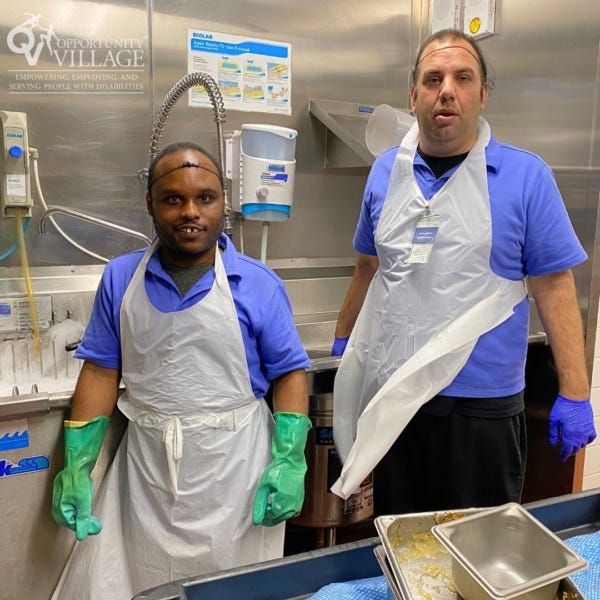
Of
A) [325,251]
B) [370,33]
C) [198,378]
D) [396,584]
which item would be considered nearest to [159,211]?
[198,378]

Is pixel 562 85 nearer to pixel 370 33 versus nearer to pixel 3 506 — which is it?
pixel 370 33

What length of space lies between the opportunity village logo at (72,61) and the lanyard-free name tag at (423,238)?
3.89ft

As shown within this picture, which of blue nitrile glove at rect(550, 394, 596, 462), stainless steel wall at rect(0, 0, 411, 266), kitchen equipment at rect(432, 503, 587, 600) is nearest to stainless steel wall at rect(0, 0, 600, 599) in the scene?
stainless steel wall at rect(0, 0, 411, 266)

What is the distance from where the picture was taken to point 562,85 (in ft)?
6.23

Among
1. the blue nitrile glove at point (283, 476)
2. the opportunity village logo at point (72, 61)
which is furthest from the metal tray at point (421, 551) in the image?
the opportunity village logo at point (72, 61)

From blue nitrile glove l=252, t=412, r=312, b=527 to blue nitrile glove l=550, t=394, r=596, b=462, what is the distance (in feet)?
1.92

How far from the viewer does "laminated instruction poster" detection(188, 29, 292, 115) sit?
2.11m

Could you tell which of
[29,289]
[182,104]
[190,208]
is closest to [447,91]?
[190,208]

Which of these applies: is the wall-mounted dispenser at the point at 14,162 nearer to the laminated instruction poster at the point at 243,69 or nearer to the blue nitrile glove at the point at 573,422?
the laminated instruction poster at the point at 243,69

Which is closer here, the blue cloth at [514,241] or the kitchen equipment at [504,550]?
the kitchen equipment at [504,550]

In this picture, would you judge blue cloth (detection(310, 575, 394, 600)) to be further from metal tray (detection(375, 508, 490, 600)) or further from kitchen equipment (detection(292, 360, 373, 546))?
kitchen equipment (detection(292, 360, 373, 546))

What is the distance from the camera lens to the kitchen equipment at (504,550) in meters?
0.69

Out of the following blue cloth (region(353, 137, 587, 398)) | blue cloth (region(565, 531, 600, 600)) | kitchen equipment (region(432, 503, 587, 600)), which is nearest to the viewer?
kitchen equipment (region(432, 503, 587, 600))

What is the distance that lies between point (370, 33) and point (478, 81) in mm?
1193
